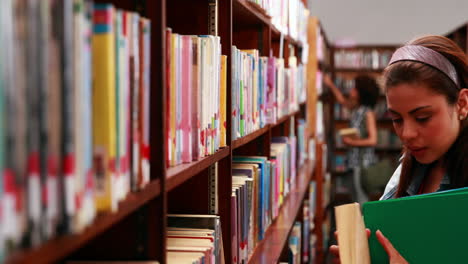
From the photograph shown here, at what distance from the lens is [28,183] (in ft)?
1.77

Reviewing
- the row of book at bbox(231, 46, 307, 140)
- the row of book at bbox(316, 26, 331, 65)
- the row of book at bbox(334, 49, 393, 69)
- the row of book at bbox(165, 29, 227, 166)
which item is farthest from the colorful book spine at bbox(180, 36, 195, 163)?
the row of book at bbox(334, 49, 393, 69)

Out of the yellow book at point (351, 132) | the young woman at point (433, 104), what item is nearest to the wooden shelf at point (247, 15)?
the young woman at point (433, 104)

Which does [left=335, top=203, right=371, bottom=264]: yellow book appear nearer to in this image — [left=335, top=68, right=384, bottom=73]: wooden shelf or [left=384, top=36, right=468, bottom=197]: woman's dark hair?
[left=384, top=36, right=468, bottom=197]: woman's dark hair

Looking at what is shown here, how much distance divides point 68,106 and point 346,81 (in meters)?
7.92

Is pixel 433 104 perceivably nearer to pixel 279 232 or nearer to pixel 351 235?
pixel 351 235

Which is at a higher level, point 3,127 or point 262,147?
point 3,127

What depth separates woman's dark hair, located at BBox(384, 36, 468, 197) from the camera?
1.52m

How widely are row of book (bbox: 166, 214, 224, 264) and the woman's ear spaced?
0.80 m

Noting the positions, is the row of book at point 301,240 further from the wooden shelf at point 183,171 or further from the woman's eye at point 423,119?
the wooden shelf at point 183,171

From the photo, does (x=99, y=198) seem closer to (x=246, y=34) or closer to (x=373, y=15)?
(x=246, y=34)

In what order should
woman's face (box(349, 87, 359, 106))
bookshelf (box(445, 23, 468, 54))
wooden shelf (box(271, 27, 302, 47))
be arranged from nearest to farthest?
1. wooden shelf (box(271, 27, 302, 47))
2. woman's face (box(349, 87, 359, 106))
3. bookshelf (box(445, 23, 468, 54))

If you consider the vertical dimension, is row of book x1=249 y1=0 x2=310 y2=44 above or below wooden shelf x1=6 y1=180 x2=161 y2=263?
above

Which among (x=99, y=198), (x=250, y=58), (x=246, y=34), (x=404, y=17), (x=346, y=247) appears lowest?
(x=346, y=247)

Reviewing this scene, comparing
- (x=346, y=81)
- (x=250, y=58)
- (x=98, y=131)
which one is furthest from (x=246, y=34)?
(x=346, y=81)
